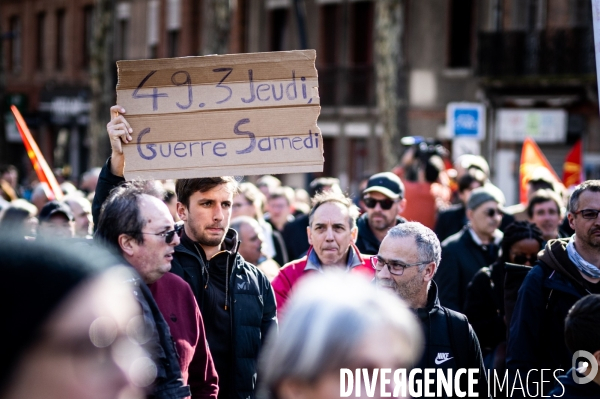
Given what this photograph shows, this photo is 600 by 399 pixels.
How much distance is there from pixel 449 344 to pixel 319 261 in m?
1.65

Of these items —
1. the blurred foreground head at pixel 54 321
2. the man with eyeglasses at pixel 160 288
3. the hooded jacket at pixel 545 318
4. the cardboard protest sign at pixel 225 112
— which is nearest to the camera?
the blurred foreground head at pixel 54 321

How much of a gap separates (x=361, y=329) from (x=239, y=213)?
683 cm

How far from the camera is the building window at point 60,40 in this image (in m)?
42.6

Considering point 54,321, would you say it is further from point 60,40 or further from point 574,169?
point 60,40

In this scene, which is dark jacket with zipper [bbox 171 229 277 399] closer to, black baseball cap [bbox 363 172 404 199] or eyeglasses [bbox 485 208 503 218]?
black baseball cap [bbox 363 172 404 199]

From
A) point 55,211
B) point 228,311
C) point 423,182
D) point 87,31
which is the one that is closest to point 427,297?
point 228,311

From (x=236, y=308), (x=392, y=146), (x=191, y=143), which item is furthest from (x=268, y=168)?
(x=392, y=146)


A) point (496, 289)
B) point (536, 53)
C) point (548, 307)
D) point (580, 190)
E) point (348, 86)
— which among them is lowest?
point (496, 289)

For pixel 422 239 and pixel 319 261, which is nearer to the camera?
pixel 422 239

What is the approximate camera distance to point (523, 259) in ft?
19.5

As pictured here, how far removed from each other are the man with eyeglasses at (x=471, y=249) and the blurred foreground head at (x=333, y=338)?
15.1ft

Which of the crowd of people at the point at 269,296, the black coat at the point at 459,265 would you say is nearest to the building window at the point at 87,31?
the crowd of people at the point at 269,296

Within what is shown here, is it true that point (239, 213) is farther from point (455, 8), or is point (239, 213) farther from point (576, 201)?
point (455, 8)

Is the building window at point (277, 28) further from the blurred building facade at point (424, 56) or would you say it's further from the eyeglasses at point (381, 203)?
the eyeglasses at point (381, 203)
